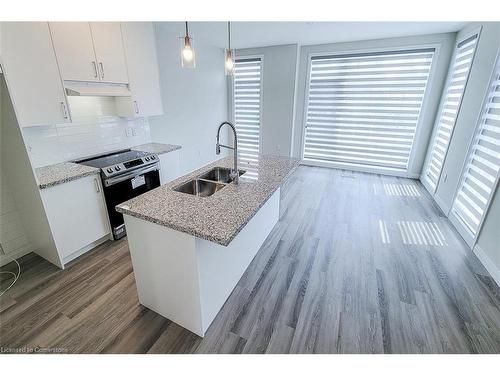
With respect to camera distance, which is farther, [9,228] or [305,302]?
[9,228]

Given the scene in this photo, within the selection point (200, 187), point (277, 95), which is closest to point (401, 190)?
point (277, 95)

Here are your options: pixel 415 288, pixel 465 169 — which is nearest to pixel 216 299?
pixel 415 288

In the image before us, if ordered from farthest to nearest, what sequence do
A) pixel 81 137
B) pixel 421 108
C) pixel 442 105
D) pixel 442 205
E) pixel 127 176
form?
pixel 421 108, pixel 442 105, pixel 442 205, pixel 81 137, pixel 127 176

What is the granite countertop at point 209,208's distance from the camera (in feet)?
4.08

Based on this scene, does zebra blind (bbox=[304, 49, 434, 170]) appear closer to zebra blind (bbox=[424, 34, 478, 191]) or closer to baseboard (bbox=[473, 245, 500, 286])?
zebra blind (bbox=[424, 34, 478, 191])

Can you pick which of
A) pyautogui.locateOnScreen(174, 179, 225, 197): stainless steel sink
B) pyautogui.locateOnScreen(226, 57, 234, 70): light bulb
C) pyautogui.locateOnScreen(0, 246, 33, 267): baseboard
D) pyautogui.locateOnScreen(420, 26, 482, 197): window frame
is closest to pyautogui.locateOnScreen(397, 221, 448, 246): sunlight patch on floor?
pyautogui.locateOnScreen(420, 26, 482, 197): window frame

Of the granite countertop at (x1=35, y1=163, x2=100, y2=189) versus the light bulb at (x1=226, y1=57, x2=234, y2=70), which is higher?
the light bulb at (x1=226, y1=57, x2=234, y2=70)

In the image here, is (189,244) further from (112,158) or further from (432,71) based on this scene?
(432,71)

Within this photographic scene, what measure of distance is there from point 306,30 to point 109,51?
2904 millimetres

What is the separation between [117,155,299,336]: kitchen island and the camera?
1332 mm

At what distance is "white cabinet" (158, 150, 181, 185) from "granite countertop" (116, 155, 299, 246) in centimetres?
128

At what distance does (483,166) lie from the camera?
2.58m

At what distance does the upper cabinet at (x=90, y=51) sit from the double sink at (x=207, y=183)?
63.4 inches
